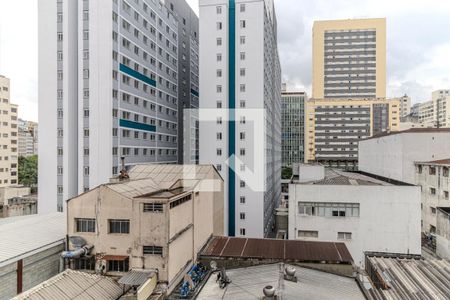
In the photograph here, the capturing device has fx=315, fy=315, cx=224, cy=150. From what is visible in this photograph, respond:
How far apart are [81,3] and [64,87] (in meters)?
11.1

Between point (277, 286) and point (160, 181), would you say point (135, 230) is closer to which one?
point (277, 286)

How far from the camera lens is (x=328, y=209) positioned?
102ft

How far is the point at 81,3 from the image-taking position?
135ft

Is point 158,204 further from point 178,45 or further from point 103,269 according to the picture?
point 178,45

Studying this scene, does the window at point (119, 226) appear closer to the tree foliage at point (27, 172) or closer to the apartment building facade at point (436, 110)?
the tree foliage at point (27, 172)

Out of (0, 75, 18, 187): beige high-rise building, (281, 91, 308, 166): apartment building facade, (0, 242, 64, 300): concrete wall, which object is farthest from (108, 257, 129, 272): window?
(281, 91, 308, 166): apartment building facade

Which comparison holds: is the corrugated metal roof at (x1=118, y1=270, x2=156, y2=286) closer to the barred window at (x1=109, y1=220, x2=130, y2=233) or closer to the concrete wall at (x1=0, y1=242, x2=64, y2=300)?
the barred window at (x1=109, y1=220, x2=130, y2=233)

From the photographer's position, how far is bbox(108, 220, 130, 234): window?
20078 mm

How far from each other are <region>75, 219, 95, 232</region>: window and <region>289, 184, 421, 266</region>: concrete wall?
19358mm

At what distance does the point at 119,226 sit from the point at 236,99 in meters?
32.6

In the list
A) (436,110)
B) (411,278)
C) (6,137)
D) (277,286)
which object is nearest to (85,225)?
(277,286)

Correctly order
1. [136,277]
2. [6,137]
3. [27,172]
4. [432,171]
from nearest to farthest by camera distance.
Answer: [136,277]
[432,171]
[6,137]
[27,172]

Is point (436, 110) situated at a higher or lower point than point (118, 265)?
higher

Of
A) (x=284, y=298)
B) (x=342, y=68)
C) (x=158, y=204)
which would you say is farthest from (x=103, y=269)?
(x=342, y=68)
